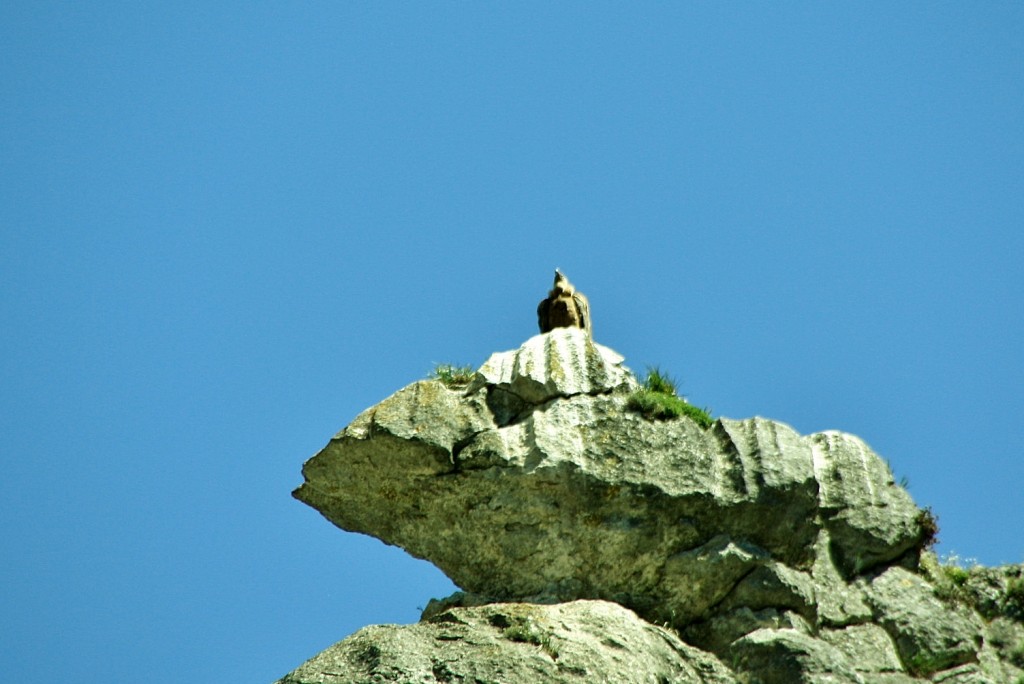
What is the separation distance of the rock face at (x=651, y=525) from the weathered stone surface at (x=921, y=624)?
0.08 feet

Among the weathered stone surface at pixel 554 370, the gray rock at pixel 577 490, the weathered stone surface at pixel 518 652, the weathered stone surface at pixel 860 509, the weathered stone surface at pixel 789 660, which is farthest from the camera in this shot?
the weathered stone surface at pixel 554 370

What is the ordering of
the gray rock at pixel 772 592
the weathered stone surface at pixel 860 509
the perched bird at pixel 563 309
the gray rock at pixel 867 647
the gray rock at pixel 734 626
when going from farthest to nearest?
1. the perched bird at pixel 563 309
2. the weathered stone surface at pixel 860 509
3. the gray rock at pixel 772 592
4. the gray rock at pixel 734 626
5. the gray rock at pixel 867 647

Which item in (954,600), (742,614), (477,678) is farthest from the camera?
(954,600)

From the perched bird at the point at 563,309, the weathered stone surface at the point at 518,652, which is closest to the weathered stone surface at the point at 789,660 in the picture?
the weathered stone surface at the point at 518,652

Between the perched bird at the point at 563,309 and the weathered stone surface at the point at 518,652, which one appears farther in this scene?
the perched bird at the point at 563,309

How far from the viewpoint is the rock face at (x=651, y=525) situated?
648 inches

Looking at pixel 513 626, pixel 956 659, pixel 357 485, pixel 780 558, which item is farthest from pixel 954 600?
pixel 357 485

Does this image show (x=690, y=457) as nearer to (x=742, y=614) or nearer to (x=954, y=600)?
(x=742, y=614)

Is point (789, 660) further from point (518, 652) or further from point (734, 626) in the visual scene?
point (518, 652)

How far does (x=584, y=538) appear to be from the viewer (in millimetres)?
17219

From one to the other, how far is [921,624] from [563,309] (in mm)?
7279

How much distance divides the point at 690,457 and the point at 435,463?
10.7 feet

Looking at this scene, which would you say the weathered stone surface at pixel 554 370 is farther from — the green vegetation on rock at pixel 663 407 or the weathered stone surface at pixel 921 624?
the weathered stone surface at pixel 921 624

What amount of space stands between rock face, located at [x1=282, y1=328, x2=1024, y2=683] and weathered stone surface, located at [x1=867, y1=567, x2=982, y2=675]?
2cm
